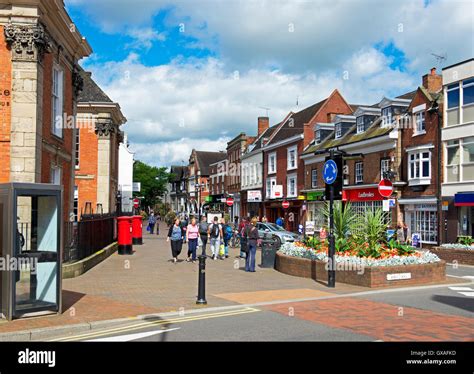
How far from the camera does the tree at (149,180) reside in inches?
4068

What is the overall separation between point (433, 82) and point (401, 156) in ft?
16.5

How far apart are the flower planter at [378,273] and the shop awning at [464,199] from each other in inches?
546

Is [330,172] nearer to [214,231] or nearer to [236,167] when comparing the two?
[214,231]

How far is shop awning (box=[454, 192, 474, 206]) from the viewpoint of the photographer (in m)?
27.2

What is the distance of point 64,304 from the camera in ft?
34.7

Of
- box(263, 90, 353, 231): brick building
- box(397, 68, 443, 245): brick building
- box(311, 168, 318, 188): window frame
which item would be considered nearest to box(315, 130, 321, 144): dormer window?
box(263, 90, 353, 231): brick building

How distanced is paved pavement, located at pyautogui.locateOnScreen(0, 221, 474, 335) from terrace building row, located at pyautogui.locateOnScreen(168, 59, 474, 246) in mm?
4199

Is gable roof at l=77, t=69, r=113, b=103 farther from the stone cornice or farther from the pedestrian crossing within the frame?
the pedestrian crossing

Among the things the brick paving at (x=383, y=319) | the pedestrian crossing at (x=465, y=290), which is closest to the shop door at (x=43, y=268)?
the brick paving at (x=383, y=319)

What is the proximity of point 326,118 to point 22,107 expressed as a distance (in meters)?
36.2

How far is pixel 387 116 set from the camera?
Answer: 3538 centimetres

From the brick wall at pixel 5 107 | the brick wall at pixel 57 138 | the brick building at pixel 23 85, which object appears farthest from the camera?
the brick wall at pixel 57 138

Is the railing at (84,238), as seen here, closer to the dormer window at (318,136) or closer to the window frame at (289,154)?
the dormer window at (318,136)

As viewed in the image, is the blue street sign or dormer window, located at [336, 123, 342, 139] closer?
the blue street sign
